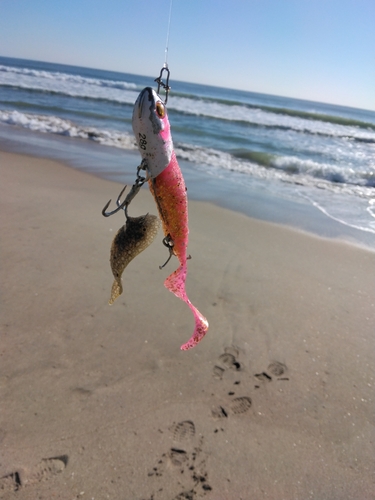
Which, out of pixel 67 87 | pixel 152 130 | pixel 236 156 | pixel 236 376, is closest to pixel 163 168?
pixel 152 130

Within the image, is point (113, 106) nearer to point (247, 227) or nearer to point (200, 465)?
point (247, 227)

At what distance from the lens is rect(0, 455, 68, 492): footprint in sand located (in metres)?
2.44

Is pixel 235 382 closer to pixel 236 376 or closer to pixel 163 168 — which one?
pixel 236 376

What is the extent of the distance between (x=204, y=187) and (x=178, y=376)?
5.95m

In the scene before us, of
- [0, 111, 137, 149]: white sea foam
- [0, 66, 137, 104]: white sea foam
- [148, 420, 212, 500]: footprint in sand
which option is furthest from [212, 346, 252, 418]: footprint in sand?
[0, 66, 137, 104]: white sea foam

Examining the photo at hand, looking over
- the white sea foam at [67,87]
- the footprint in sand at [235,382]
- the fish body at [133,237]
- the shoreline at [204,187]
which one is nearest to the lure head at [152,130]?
the fish body at [133,237]

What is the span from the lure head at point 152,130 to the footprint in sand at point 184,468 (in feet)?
7.15

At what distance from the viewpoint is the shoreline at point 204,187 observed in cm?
707

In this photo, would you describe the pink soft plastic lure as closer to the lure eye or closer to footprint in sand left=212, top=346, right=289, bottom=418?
the lure eye

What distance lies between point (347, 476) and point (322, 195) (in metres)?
8.00

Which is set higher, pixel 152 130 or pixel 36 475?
pixel 152 130

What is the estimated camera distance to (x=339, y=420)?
3150 mm

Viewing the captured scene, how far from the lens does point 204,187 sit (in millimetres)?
8695

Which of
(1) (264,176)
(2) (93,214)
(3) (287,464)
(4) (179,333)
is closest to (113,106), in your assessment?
(1) (264,176)
